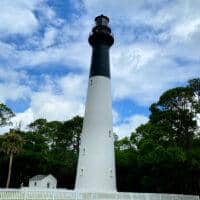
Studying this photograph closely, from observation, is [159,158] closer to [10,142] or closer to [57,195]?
[57,195]

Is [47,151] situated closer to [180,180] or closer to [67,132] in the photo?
[67,132]

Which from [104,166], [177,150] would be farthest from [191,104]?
[104,166]

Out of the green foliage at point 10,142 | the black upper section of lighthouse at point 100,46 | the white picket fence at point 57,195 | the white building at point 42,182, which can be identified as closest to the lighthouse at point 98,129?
the black upper section of lighthouse at point 100,46

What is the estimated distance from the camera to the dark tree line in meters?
24.7

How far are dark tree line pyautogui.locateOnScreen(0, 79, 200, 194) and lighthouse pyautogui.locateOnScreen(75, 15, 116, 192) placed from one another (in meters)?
4.45

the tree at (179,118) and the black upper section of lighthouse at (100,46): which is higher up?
the black upper section of lighthouse at (100,46)

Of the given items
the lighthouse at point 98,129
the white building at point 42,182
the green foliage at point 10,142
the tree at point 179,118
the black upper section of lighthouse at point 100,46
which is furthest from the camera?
the green foliage at point 10,142

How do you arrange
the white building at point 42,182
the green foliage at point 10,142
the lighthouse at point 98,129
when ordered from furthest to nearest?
the green foliage at point 10,142 < the white building at point 42,182 < the lighthouse at point 98,129

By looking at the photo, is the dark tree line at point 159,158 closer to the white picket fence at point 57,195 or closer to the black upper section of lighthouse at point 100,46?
the white picket fence at point 57,195

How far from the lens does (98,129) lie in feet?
74.7

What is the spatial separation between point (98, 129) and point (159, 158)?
224 inches

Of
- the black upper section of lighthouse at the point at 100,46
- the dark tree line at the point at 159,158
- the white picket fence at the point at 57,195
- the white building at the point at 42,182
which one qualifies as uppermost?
the black upper section of lighthouse at the point at 100,46

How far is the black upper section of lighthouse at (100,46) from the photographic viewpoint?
79.1 ft

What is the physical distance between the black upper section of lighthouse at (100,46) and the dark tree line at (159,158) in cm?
622
